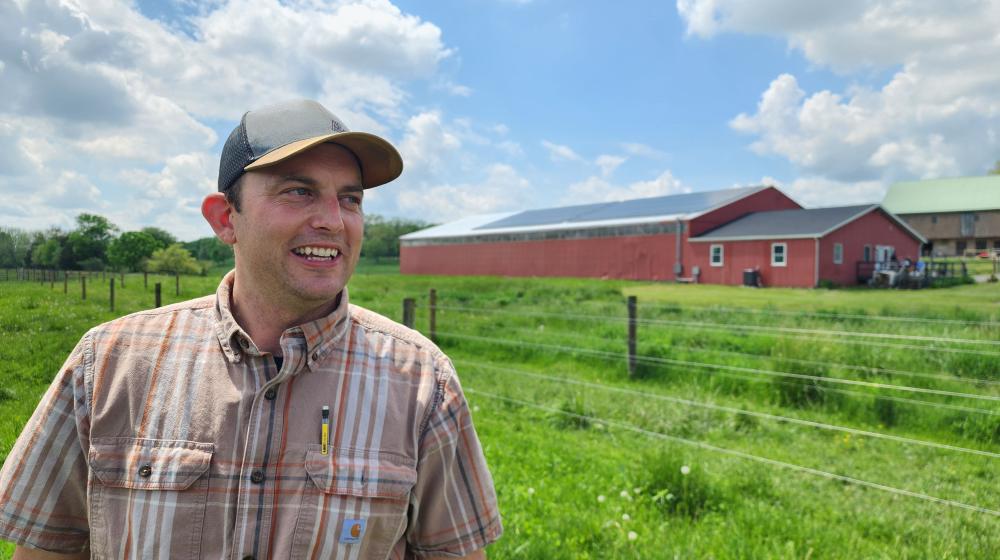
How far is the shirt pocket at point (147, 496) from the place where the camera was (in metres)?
1.45

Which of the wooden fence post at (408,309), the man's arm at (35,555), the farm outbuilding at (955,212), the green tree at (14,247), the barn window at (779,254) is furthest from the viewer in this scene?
the farm outbuilding at (955,212)

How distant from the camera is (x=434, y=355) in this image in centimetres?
178

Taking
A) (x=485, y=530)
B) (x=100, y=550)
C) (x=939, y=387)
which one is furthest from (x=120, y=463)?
(x=939, y=387)

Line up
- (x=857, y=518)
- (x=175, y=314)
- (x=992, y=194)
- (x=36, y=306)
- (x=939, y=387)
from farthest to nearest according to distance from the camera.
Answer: (x=992, y=194) < (x=939, y=387) < (x=857, y=518) < (x=36, y=306) < (x=175, y=314)

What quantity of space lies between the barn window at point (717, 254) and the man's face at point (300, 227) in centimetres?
2947

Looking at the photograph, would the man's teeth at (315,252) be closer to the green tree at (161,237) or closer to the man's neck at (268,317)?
the man's neck at (268,317)

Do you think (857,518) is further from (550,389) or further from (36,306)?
(36,306)

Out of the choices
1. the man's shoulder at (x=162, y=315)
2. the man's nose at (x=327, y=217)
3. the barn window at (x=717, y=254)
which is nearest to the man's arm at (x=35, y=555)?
the man's shoulder at (x=162, y=315)

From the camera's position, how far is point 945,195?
44.0 meters

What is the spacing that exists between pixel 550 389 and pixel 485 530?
627cm

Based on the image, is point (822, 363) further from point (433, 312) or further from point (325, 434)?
point (325, 434)

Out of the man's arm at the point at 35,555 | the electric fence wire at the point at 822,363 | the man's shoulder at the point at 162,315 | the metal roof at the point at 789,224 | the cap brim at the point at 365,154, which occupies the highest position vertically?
the metal roof at the point at 789,224

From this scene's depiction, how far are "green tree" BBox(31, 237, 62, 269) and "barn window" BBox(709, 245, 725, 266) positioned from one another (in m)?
29.4

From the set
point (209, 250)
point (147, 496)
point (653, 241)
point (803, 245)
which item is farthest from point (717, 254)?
point (147, 496)
